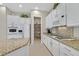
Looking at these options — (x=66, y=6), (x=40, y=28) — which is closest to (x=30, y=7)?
(x=40, y=28)

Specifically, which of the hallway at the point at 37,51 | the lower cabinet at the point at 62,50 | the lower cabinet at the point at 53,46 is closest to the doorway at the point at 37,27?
the hallway at the point at 37,51

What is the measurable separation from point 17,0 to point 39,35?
448cm

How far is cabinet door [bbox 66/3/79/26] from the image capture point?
91.4 inches

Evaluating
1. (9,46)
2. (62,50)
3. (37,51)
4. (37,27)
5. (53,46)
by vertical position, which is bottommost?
(37,51)

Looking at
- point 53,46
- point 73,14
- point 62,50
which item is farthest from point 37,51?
point 73,14

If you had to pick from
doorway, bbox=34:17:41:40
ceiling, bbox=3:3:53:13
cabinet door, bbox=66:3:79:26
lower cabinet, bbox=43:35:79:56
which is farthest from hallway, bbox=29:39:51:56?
cabinet door, bbox=66:3:79:26

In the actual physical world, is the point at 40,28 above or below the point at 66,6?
below

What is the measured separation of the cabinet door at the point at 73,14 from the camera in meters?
2.32

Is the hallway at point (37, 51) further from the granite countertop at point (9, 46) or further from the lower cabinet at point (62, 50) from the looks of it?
the granite countertop at point (9, 46)

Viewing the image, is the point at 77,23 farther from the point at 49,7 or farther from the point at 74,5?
the point at 49,7

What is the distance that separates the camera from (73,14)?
2.49 m

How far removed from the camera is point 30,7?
493 cm

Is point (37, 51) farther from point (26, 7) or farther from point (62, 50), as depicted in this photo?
point (62, 50)

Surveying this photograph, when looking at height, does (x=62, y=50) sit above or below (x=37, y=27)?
below
